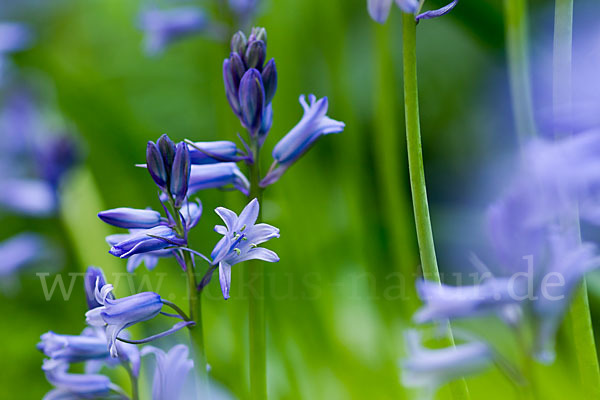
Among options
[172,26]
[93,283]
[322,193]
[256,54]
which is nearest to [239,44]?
[256,54]

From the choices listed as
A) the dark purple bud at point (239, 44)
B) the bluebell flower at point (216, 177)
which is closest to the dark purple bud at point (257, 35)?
the dark purple bud at point (239, 44)

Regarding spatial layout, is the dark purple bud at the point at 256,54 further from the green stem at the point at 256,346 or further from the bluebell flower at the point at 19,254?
the bluebell flower at the point at 19,254

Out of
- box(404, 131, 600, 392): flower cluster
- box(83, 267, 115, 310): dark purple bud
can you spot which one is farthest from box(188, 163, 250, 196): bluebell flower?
box(404, 131, 600, 392): flower cluster

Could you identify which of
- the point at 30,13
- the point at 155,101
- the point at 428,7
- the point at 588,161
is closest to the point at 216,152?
the point at 588,161

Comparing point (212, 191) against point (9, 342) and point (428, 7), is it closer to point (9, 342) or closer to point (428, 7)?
point (9, 342)

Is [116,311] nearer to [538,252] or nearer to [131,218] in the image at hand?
[131,218]

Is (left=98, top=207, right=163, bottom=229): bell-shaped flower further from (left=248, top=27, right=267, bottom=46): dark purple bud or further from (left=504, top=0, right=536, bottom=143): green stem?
(left=504, top=0, right=536, bottom=143): green stem
